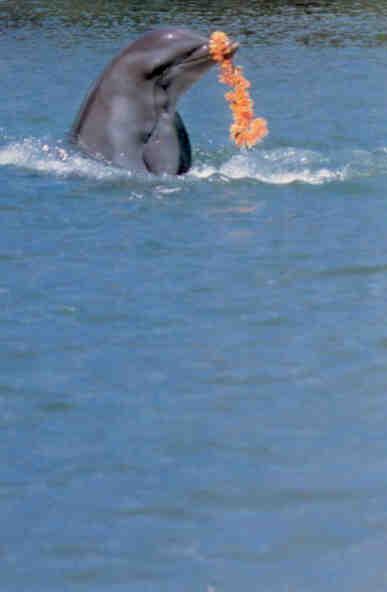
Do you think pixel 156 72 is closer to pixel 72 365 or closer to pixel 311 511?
pixel 72 365

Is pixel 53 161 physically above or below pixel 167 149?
below

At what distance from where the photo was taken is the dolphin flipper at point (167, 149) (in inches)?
573

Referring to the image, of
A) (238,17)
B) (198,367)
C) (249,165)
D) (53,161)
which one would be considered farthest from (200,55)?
(238,17)

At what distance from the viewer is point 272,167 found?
14969mm

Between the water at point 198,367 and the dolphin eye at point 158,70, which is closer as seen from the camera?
the water at point 198,367

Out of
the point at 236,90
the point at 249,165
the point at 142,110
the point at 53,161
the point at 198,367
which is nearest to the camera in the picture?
the point at 198,367

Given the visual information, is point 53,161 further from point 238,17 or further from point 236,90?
point 238,17

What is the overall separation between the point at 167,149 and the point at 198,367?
Result: 18.5ft

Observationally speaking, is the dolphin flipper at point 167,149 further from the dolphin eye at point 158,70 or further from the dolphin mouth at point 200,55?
the dolphin mouth at point 200,55

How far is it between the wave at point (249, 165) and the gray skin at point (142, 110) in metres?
0.18

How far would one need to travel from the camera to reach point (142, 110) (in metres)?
14.7

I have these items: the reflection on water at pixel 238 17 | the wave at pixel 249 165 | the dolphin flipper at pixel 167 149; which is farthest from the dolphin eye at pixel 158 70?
the reflection on water at pixel 238 17

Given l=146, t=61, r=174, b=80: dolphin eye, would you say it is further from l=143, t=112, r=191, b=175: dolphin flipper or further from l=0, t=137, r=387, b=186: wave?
l=0, t=137, r=387, b=186: wave

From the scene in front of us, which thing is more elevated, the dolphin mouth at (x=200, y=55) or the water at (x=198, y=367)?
the dolphin mouth at (x=200, y=55)
